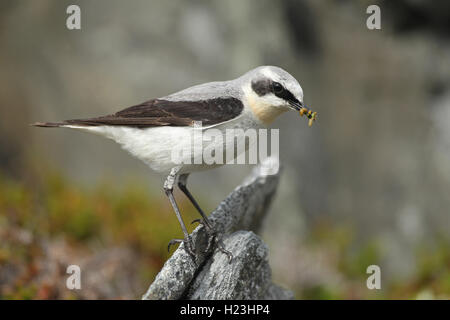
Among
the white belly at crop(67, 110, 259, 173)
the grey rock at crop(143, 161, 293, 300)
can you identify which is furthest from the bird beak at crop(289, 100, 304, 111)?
the grey rock at crop(143, 161, 293, 300)

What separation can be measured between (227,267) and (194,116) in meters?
0.78

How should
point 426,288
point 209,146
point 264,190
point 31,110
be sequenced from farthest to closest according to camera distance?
1. point 31,110
2. point 426,288
3. point 264,190
4. point 209,146

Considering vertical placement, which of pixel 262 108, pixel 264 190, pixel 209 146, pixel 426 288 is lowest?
pixel 426 288

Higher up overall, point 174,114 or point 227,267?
point 174,114

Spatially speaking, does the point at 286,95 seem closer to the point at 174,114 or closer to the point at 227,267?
the point at 174,114

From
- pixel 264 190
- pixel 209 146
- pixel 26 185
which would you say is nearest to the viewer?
pixel 209 146

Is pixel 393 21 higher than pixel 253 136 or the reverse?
higher

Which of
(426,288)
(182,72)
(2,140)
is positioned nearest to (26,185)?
(2,140)

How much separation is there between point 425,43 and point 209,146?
4.29 meters

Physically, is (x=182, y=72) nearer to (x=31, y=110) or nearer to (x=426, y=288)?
(x=31, y=110)

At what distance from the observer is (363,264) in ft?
16.5

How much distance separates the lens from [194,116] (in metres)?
2.55

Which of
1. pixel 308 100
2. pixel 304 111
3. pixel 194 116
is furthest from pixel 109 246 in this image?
pixel 308 100

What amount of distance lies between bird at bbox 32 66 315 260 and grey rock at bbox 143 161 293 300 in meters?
0.09
